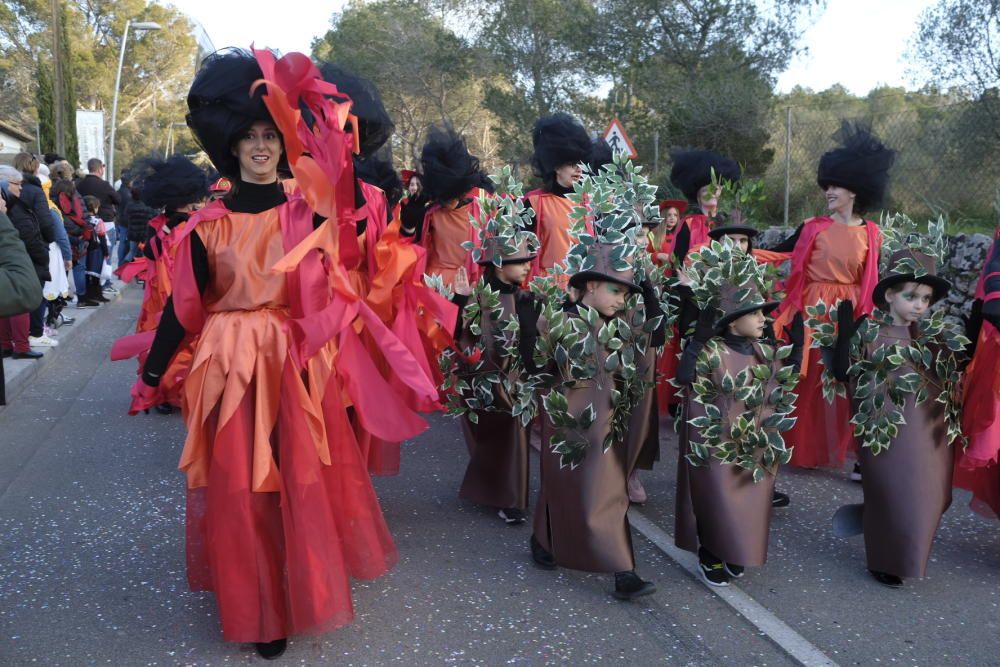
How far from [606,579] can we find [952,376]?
178cm

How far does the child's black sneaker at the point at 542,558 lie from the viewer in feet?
13.9

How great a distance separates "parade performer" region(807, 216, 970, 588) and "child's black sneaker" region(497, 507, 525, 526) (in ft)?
5.45

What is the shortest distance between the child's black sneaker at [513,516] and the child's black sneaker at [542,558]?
530 millimetres

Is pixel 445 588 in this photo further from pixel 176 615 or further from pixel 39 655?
pixel 39 655

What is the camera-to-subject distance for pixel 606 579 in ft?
13.5

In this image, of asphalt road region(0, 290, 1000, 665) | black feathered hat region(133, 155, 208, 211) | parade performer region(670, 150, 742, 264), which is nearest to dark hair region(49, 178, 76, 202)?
black feathered hat region(133, 155, 208, 211)

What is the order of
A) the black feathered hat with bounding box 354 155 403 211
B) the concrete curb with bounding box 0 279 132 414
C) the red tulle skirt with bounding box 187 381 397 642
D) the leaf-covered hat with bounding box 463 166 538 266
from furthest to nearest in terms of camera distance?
the concrete curb with bounding box 0 279 132 414 → the black feathered hat with bounding box 354 155 403 211 → the leaf-covered hat with bounding box 463 166 538 266 → the red tulle skirt with bounding box 187 381 397 642

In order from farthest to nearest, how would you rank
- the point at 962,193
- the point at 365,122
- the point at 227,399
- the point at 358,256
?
the point at 962,193
the point at 365,122
the point at 358,256
the point at 227,399

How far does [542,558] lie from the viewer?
4.24 metres

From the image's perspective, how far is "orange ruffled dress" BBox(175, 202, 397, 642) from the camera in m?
3.26

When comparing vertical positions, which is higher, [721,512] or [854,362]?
[854,362]

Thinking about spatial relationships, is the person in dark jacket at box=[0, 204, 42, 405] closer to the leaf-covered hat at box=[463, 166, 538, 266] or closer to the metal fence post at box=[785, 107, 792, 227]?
the leaf-covered hat at box=[463, 166, 538, 266]

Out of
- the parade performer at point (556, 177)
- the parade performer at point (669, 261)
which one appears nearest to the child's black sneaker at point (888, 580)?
the parade performer at point (669, 261)

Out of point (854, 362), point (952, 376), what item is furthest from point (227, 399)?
point (952, 376)
